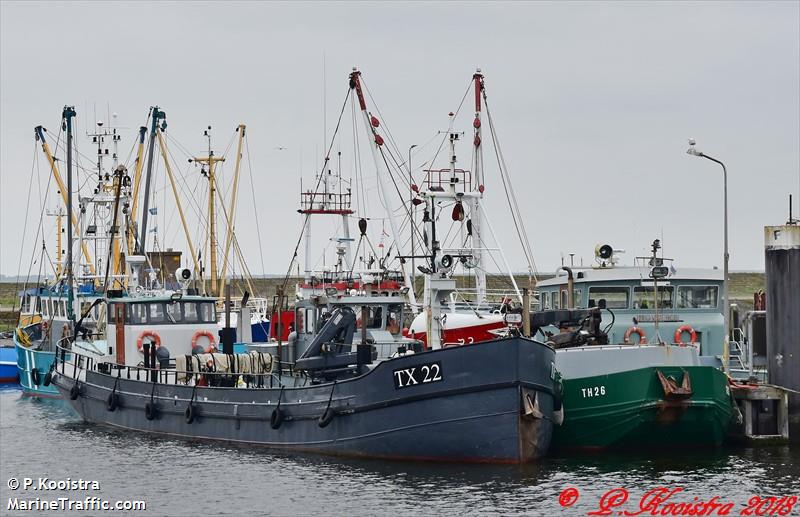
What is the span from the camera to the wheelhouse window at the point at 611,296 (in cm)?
3719

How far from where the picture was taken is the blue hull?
55.7m

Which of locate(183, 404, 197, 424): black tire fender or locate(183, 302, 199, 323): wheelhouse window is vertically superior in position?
locate(183, 302, 199, 323): wheelhouse window

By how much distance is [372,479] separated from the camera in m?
28.6

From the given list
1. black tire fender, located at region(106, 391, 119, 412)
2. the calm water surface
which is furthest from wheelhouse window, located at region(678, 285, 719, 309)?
A: black tire fender, located at region(106, 391, 119, 412)

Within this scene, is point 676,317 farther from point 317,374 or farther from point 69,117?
point 69,117

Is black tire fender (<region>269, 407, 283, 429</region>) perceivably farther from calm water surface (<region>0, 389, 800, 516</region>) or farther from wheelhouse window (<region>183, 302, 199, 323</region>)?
wheelhouse window (<region>183, 302, 199, 323</region>)

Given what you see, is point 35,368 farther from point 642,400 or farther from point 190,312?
point 642,400

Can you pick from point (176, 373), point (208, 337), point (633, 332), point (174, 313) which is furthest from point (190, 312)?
point (633, 332)

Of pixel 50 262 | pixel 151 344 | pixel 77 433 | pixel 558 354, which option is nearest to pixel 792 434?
pixel 558 354

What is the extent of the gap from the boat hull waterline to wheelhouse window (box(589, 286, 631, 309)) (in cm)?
708

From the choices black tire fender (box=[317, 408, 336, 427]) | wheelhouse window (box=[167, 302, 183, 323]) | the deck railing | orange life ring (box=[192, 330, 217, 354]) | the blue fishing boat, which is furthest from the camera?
the blue fishing boat

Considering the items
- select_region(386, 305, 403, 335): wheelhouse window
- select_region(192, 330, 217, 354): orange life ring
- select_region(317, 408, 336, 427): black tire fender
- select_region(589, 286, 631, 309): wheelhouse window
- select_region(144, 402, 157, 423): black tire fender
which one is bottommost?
select_region(144, 402, 157, 423): black tire fender

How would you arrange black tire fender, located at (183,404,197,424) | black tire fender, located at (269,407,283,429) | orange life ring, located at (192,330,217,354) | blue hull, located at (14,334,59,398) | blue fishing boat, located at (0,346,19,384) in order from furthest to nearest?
blue fishing boat, located at (0,346,19,384)
blue hull, located at (14,334,59,398)
orange life ring, located at (192,330,217,354)
black tire fender, located at (183,404,197,424)
black tire fender, located at (269,407,283,429)

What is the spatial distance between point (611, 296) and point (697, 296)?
252 cm
